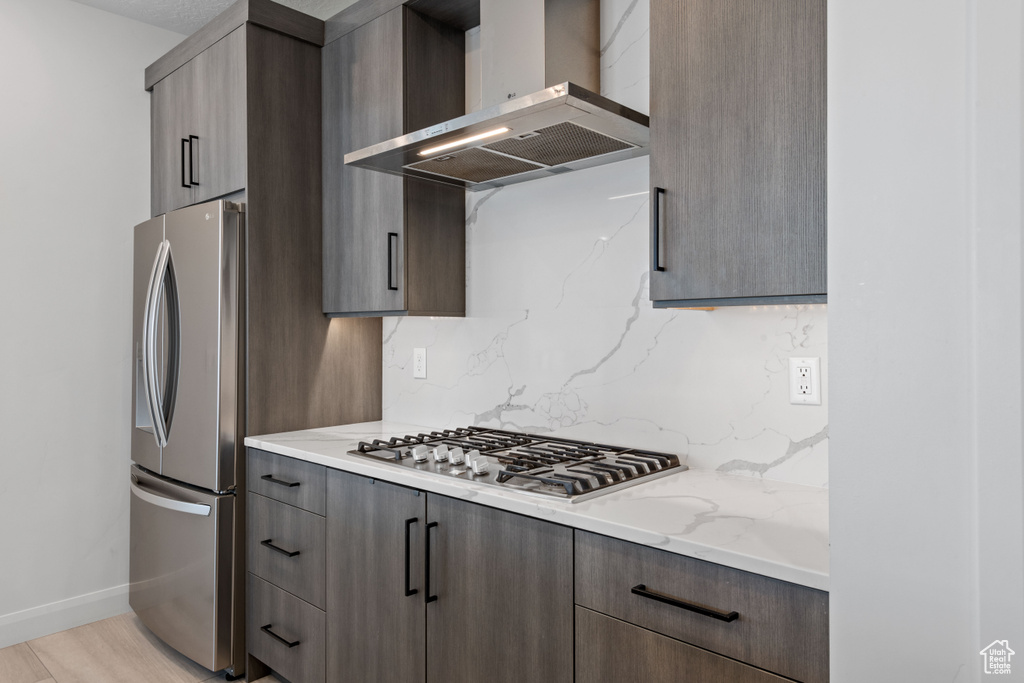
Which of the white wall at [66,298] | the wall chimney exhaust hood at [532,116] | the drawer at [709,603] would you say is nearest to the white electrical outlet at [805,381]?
the drawer at [709,603]

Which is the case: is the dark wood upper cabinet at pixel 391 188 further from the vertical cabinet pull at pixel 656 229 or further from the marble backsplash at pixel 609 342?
the vertical cabinet pull at pixel 656 229

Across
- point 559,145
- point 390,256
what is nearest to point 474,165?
point 559,145

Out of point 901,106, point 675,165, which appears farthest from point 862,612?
point 675,165

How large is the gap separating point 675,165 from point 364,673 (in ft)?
5.41

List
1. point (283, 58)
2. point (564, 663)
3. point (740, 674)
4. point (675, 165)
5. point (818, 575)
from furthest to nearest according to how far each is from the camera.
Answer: point (283, 58) → point (675, 165) → point (564, 663) → point (740, 674) → point (818, 575)

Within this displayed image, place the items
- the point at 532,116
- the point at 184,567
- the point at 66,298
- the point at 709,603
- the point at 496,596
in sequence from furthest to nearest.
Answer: the point at 66,298, the point at 184,567, the point at 532,116, the point at 496,596, the point at 709,603

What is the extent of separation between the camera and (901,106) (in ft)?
2.97

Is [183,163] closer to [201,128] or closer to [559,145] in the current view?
[201,128]

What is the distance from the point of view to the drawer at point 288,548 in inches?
82.2

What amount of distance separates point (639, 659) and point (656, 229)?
0.94m

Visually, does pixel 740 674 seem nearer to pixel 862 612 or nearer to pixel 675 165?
pixel 862 612

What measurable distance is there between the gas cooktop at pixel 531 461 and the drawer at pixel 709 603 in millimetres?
169

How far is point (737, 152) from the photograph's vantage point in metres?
1.45

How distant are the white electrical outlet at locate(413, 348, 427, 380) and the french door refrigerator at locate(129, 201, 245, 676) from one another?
657mm
